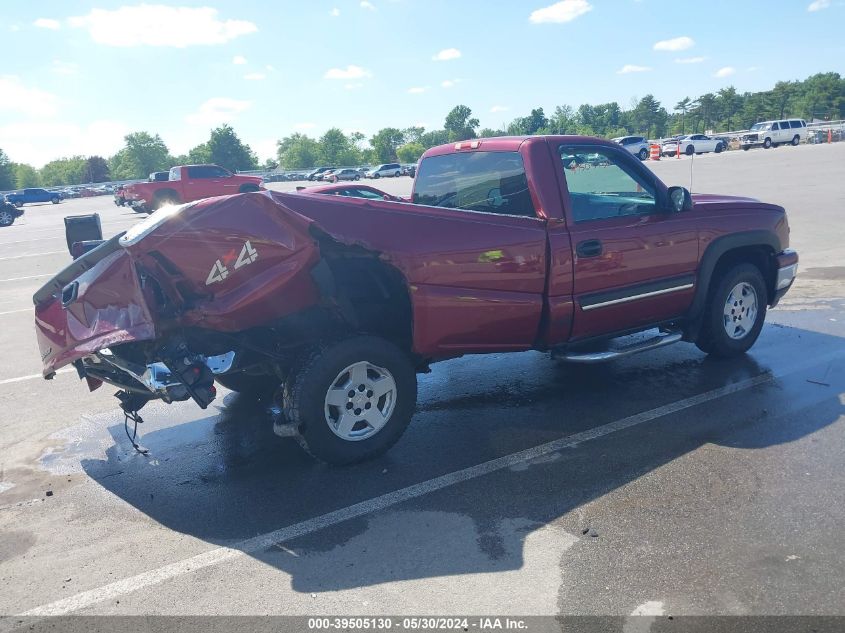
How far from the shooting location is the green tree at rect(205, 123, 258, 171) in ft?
297

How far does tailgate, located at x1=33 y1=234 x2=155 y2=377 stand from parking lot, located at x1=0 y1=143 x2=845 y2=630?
930 mm

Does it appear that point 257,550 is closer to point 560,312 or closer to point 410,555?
point 410,555

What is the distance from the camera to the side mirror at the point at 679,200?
5.51 m

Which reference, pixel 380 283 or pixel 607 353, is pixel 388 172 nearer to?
pixel 607 353

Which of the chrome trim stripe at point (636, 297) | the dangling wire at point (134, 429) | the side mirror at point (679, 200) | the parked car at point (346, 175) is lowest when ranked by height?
the dangling wire at point (134, 429)

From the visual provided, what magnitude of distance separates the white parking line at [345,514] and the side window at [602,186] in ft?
5.02

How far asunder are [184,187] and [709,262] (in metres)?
26.0

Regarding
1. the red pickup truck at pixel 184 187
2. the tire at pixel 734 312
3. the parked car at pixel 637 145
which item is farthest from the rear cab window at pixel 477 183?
the parked car at pixel 637 145

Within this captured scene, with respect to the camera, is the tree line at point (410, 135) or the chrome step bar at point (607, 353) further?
the tree line at point (410, 135)

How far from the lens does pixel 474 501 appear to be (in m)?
3.95

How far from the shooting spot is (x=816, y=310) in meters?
7.88

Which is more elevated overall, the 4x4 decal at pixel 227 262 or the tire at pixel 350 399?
the 4x4 decal at pixel 227 262

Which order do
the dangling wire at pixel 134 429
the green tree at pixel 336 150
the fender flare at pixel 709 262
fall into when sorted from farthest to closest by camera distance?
the green tree at pixel 336 150, the fender flare at pixel 709 262, the dangling wire at pixel 134 429

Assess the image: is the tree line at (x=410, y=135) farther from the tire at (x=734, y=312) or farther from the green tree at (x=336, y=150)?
the tire at (x=734, y=312)
